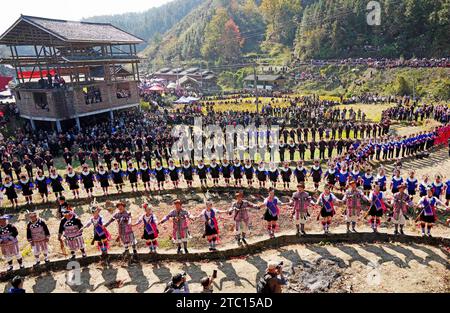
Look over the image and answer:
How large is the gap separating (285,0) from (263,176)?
314ft

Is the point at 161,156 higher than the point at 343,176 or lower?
lower

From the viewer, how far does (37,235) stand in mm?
10281

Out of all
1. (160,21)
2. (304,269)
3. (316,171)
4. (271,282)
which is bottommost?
(304,269)

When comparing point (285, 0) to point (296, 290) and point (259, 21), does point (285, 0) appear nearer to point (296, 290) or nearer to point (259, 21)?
point (259, 21)

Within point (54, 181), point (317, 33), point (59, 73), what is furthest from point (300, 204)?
point (317, 33)

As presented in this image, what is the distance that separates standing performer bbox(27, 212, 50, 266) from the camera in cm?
1017

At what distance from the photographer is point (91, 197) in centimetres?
1639

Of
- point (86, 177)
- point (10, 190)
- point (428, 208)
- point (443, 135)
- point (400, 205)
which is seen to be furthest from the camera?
point (443, 135)

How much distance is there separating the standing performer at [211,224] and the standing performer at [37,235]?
4.84 meters

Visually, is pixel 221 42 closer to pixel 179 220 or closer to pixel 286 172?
pixel 286 172

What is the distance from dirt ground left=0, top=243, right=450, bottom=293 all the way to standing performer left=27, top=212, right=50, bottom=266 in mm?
698

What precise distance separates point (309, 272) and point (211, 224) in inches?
125

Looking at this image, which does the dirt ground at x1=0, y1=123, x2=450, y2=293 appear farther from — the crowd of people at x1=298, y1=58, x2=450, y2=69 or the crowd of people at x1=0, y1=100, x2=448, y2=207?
the crowd of people at x1=298, y1=58, x2=450, y2=69
